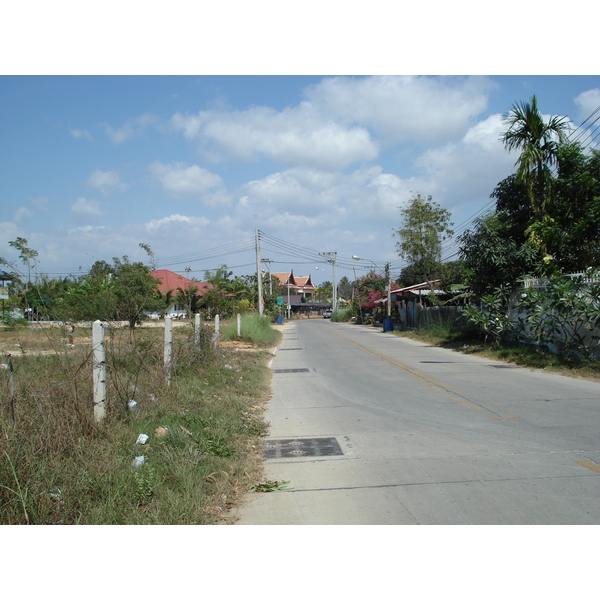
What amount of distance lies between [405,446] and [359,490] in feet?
5.65

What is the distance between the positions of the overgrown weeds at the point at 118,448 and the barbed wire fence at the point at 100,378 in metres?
0.02

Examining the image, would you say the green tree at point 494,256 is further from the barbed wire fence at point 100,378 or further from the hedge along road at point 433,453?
the barbed wire fence at point 100,378

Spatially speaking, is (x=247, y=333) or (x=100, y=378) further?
(x=247, y=333)

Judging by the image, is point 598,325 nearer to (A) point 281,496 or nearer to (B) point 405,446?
(B) point 405,446

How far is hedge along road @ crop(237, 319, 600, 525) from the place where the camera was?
4547 millimetres

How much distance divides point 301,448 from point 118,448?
95.7 inches

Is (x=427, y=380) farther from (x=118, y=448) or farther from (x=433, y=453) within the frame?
(x=118, y=448)

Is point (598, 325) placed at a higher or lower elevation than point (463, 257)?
lower

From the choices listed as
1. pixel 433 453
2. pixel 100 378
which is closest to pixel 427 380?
pixel 433 453

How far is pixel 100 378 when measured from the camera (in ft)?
20.1

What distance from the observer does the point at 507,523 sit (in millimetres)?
4184

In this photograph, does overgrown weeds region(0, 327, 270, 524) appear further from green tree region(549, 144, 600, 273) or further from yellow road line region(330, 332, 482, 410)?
green tree region(549, 144, 600, 273)

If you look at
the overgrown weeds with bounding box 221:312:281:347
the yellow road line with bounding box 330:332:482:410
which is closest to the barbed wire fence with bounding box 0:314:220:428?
the yellow road line with bounding box 330:332:482:410

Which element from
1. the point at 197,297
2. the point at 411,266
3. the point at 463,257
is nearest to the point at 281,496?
the point at 463,257
